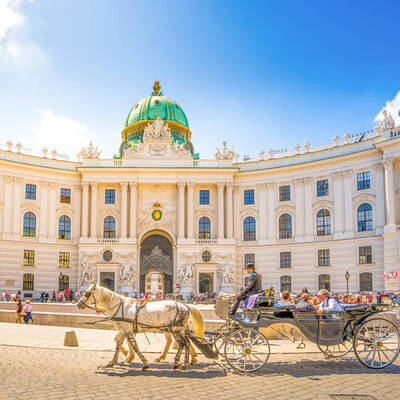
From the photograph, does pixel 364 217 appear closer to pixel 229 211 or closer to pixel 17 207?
pixel 229 211

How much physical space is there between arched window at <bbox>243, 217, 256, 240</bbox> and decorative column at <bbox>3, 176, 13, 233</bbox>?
1018 inches

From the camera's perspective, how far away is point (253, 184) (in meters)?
55.8

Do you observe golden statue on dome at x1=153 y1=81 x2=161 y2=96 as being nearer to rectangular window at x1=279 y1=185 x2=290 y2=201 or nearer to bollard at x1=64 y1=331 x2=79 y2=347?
rectangular window at x1=279 y1=185 x2=290 y2=201

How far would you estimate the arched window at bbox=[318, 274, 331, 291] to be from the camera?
49906 millimetres

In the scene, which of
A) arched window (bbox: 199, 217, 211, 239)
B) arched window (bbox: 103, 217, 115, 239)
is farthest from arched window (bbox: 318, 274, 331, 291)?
arched window (bbox: 103, 217, 115, 239)

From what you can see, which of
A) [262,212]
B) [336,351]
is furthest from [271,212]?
[336,351]

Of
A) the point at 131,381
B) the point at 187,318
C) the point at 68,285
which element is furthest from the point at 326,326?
the point at 68,285

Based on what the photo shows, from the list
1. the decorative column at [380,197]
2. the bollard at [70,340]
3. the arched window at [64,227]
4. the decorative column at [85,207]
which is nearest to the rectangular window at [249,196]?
the decorative column at [380,197]

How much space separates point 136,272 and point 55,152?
57.5ft

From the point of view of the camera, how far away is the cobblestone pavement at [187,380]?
10117 mm

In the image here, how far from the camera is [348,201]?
4966cm

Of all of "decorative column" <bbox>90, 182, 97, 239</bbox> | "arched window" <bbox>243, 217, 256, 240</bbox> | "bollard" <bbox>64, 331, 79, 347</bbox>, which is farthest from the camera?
"arched window" <bbox>243, 217, 256, 240</bbox>

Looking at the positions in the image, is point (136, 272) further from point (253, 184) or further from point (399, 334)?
point (399, 334)

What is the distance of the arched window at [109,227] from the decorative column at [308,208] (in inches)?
856
